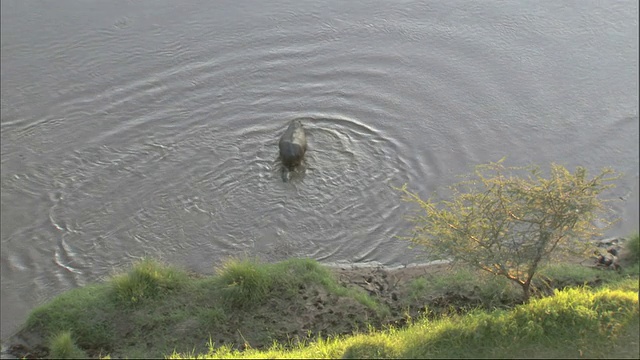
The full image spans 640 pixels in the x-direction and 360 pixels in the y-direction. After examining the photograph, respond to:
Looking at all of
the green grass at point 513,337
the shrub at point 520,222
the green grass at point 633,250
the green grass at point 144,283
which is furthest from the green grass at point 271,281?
Answer: the green grass at point 633,250

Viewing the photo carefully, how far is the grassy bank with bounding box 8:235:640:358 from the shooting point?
822 centimetres

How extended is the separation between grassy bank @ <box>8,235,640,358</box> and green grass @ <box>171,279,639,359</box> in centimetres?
1

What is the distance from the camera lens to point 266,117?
13438 mm

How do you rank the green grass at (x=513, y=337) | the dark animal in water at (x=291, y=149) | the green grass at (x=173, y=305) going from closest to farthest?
the green grass at (x=513, y=337) → the green grass at (x=173, y=305) → the dark animal in water at (x=291, y=149)

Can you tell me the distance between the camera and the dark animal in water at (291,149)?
12078 mm

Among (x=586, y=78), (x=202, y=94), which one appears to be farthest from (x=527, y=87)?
(x=202, y=94)

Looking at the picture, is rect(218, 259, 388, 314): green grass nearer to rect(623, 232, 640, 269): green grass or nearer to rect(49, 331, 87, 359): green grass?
rect(49, 331, 87, 359): green grass

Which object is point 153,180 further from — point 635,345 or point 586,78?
point 586,78

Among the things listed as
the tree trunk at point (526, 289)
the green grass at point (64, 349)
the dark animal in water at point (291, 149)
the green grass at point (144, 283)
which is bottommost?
the green grass at point (64, 349)

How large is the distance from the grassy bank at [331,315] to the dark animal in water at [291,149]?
218 centimetres

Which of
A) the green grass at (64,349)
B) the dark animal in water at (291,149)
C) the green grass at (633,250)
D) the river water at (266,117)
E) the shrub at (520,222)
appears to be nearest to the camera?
the green grass at (64,349)

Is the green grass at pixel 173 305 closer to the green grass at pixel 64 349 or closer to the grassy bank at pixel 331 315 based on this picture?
the grassy bank at pixel 331 315

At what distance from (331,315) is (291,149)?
11.5ft

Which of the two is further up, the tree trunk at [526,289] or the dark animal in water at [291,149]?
the dark animal in water at [291,149]
